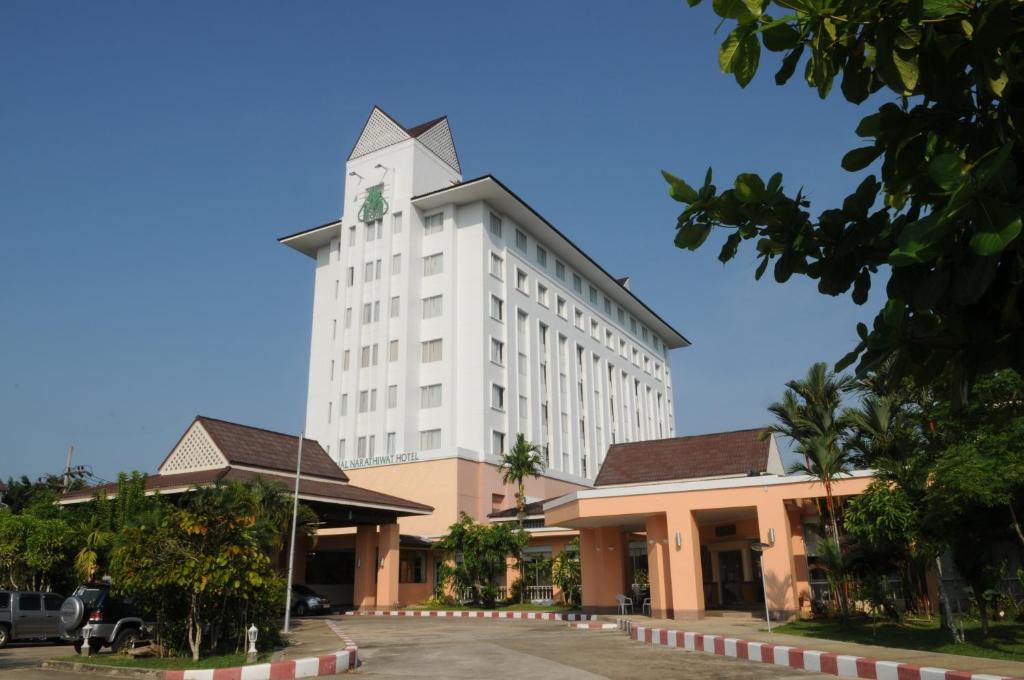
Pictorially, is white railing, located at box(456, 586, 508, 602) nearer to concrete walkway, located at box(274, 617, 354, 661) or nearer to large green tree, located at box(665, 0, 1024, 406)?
concrete walkway, located at box(274, 617, 354, 661)

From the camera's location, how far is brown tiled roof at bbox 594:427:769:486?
2991 centimetres

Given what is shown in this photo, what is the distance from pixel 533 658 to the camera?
1466cm

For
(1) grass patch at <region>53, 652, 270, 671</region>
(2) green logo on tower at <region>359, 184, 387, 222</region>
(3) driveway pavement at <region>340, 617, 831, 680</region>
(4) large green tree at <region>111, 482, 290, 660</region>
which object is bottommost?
(3) driveway pavement at <region>340, 617, 831, 680</region>

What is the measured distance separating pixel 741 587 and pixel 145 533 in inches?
952

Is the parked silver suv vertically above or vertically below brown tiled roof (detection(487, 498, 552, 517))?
below

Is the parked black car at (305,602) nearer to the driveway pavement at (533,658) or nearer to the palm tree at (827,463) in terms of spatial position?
the driveway pavement at (533,658)

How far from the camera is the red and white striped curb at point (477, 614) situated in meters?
28.3

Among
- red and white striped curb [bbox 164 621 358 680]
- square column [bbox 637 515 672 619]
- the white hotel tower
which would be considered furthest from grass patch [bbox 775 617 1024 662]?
the white hotel tower

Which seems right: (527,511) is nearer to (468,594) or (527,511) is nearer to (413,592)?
(468,594)

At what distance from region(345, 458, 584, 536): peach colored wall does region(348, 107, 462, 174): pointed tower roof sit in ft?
71.5

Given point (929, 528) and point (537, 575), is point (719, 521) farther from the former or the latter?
point (929, 528)

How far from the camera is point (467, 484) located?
42875 mm

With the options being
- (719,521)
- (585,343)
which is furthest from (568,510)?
→ (585,343)

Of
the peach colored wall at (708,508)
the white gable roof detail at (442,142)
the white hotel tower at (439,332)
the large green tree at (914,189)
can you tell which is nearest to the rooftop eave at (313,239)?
the white hotel tower at (439,332)
